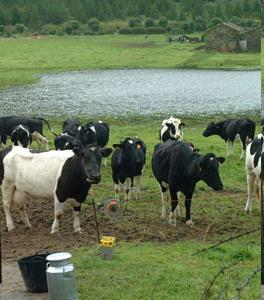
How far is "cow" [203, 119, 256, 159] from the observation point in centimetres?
1508

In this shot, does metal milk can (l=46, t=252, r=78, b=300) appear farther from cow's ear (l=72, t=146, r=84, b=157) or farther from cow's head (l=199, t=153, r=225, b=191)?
cow's head (l=199, t=153, r=225, b=191)

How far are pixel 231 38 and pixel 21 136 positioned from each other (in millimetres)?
5961

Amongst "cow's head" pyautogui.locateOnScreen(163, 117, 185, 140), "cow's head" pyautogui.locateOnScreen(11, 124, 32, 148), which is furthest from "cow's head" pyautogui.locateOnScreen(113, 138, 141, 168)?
"cow's head" pyautogui.locateOnScreen(163, 117, 185, 140)

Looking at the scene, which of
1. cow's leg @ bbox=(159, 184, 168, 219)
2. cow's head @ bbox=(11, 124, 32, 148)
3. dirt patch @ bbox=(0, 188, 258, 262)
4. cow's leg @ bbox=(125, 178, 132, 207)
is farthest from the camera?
cow's head @ bbox=(11, 124, 32, 148)

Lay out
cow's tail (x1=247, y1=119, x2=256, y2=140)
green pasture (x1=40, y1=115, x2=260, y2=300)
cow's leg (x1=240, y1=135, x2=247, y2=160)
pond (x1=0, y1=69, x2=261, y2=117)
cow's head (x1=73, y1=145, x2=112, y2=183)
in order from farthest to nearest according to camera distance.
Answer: cow's leg (x1=240, y1=135, x2=247, y2=160) → cow's tail (x1=247, y1=119, x2=256, y2=140) → pond (x1=0, y1=69, x2=261, y2=117) → cow's head (x1=73, y1=145, x2=112, y2=183) → green pasture (x1=40, y1=115, x2=260, y2=300)

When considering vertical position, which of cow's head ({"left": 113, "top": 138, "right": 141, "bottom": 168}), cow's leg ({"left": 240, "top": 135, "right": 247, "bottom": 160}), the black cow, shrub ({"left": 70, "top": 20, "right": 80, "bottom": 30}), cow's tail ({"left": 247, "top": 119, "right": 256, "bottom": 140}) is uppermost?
shrub ({"left": 70, "top": 20, "right": 80, "bottom": 30})

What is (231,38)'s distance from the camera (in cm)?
873

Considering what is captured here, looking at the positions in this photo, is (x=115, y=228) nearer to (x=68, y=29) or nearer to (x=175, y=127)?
(x=68, y=29)

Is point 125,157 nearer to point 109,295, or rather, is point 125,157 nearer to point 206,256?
point 206,256

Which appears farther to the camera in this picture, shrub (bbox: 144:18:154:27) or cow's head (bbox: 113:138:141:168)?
cow's head (bbox: 113:138:141:168)

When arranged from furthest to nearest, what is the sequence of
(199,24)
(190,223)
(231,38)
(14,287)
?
(190,223)
(199,24)
(231,38)
(14,287)

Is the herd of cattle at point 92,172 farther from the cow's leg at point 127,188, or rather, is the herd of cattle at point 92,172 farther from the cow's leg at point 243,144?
the cow's leg at point 243,144

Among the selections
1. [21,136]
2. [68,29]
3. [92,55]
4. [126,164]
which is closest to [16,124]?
[21,136]

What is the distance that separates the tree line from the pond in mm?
1144
